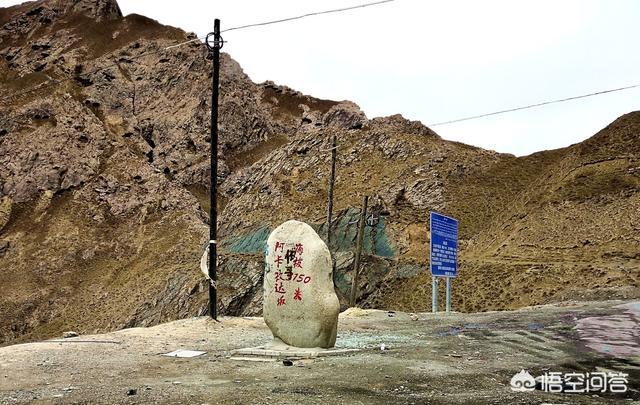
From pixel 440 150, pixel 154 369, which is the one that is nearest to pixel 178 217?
pixel 440 150

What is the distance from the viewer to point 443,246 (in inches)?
1111

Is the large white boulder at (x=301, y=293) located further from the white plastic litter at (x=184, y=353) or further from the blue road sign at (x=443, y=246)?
the blue road sign at (x=443, y=246)

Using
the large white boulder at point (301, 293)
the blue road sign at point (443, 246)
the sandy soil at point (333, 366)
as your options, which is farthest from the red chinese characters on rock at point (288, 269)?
the blue road sign at point (443, 246)

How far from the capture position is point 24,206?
77625 mm

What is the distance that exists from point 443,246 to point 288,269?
16.7 metres

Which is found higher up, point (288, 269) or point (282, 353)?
point (288, 269)

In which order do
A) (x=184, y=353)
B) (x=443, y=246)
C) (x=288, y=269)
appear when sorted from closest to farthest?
1. (x=184, y=353)
2. (x=288, y=269)
3. (x=443, y=246)

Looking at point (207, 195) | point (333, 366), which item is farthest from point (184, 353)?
point (207, 195)

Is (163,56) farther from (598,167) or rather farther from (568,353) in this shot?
(568,353)

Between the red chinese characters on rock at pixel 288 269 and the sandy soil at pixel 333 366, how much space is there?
1.93m

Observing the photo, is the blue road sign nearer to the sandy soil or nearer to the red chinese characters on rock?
the sandy soil

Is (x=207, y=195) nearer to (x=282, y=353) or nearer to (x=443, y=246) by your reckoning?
(x=443, y=246)

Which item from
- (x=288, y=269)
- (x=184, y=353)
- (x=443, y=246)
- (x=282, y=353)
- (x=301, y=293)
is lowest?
(x=184, y=353)

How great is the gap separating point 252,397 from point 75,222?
7426 centimetres
